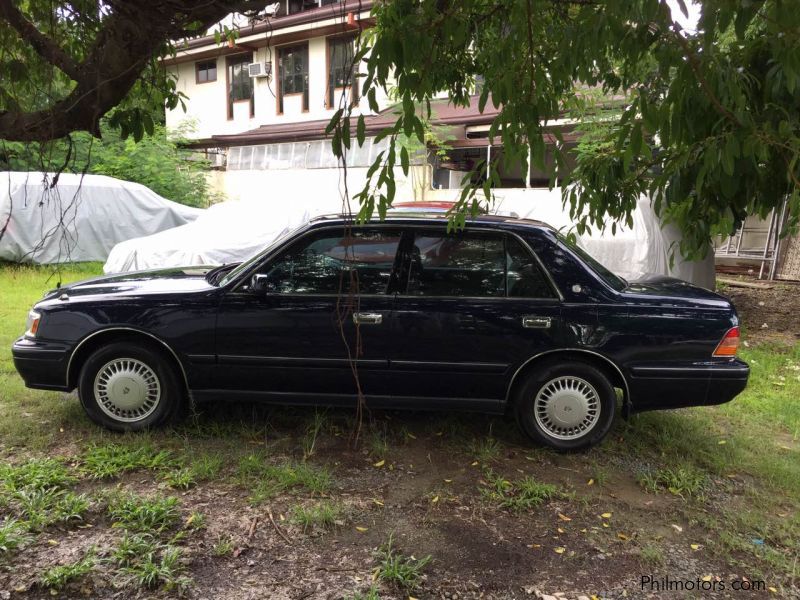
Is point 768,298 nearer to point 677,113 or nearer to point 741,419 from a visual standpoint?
point 741,419

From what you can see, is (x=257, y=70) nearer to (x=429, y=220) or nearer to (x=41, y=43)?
(x=429, y=220)

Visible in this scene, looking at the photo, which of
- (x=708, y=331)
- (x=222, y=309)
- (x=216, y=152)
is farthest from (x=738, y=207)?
(x=216, y=152)

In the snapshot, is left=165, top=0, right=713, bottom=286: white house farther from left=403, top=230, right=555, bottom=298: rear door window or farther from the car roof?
left=403, top=230, right=555, bottom=298: rear door window

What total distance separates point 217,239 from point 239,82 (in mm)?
13834

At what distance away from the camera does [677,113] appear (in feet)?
7.43

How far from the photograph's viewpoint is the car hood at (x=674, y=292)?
4.05 m

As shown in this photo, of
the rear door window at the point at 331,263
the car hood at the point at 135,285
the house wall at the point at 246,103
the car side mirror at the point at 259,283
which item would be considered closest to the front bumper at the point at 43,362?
the car hood at the point at 135,285

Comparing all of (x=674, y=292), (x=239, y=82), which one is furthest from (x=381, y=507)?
(x=239, y=82)

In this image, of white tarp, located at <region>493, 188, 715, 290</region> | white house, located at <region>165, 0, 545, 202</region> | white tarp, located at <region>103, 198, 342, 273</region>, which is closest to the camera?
white tarp, located at <region>103, 198, 342, 273</region>

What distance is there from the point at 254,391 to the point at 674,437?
3.14 metres

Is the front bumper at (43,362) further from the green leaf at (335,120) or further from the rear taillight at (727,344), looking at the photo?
the rear taillight at (727,344)

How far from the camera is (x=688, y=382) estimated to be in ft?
13.1

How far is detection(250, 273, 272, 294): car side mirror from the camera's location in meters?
4.06

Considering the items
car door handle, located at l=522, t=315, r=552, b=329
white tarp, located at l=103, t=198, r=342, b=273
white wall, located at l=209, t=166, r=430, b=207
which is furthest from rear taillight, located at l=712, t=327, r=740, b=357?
white wall, located at l=209, t=166, r=430, b=207
